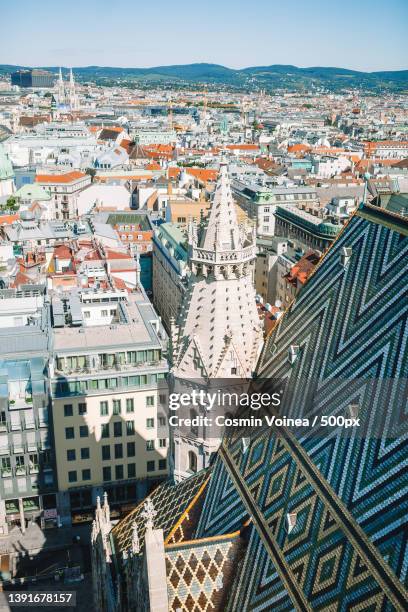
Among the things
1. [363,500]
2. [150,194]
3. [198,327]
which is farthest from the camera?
[150,194]

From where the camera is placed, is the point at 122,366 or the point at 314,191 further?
the point at 314,191

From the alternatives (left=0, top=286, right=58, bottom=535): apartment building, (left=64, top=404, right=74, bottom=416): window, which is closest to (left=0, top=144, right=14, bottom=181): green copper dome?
(left=0, top=286, right=58, bottom=535): apartment building

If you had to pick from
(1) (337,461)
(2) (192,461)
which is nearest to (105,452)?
(2) (192,461)

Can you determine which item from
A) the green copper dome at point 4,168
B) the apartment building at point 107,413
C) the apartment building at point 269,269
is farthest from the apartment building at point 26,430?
the green copper dome at point 4,168

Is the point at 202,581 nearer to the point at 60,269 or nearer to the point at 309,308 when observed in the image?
the point at 309,308

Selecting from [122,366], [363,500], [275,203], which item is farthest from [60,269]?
[363,500]

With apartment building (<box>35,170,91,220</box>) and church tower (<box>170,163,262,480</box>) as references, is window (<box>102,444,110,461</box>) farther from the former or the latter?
apartment building (<box>35,170,91,220</box>)
